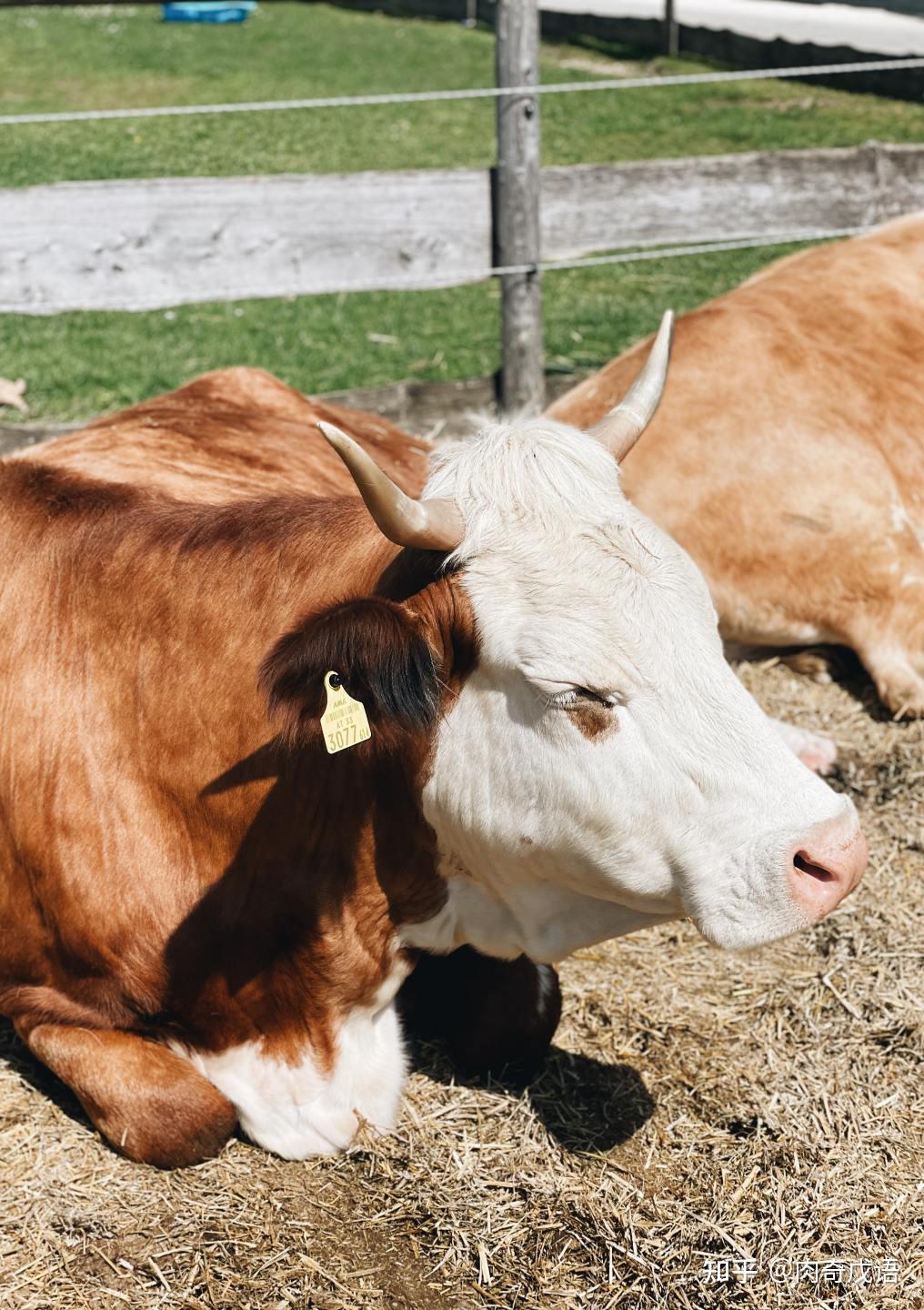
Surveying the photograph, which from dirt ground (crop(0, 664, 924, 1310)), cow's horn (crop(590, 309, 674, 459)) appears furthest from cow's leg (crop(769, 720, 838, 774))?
cow's horn (crop(590, 309, 674, 459))

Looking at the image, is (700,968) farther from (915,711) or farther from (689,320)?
(689,320)

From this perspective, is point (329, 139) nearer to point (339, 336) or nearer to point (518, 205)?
point (339, 336)

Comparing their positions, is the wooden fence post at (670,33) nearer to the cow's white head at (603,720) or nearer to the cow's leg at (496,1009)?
the cow's leg at (496,1009)

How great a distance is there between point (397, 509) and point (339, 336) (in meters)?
7.64

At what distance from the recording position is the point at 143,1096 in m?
3.23

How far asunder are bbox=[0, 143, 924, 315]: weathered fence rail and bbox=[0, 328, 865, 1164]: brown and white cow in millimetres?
3393

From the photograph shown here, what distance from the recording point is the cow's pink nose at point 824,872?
2.66 metres

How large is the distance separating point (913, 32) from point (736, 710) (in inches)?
793

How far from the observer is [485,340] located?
32.4ft

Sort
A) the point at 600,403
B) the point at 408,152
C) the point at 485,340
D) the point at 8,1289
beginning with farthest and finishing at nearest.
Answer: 1. the point at 408,152
2. the point at 485,340
3. the point at 600,403
4. the point at 8,1289

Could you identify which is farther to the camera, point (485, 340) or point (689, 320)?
point (485, 340)

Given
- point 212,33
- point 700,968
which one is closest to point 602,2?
point 212,33

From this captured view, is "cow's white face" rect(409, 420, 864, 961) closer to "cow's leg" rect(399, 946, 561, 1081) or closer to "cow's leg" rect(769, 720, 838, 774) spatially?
"cow's leg" rect(399, 946, 561, 1081)

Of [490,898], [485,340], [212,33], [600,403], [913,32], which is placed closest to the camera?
[490,898]
